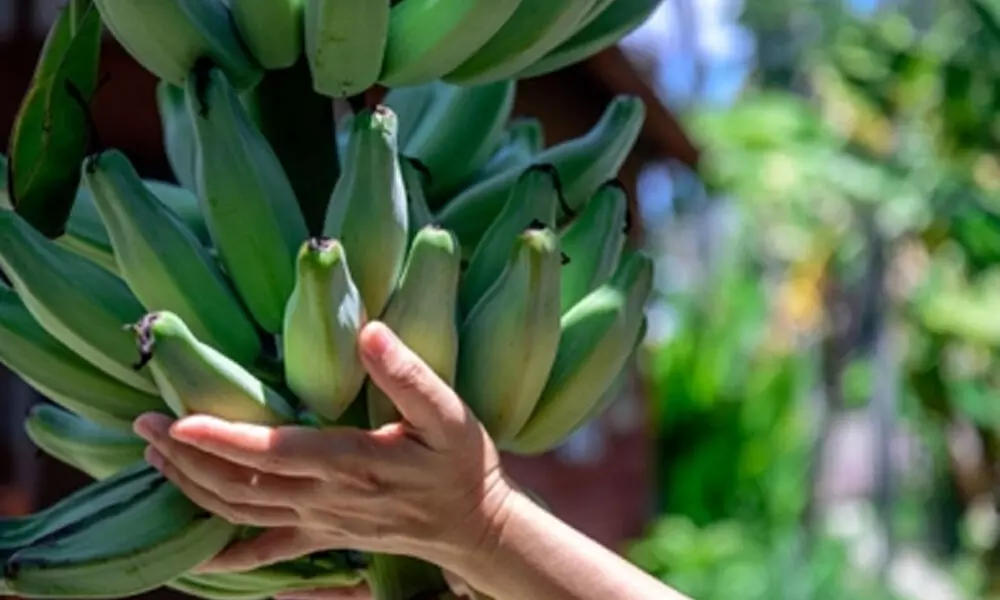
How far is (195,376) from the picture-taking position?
0.73 metres

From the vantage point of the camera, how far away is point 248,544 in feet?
2.64

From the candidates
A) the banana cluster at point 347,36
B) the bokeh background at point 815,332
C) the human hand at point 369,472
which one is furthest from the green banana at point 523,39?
the bokeh background at point 815,332

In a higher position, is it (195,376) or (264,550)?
(195,376)

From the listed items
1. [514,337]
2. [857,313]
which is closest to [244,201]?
[514,337]

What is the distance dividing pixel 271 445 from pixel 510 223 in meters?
0.20

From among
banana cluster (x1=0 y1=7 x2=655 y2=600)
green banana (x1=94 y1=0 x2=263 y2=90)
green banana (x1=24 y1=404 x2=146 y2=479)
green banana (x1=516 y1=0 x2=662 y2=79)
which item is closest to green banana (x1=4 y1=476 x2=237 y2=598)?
banana cluster (x1=0 y1=7 x2=655 y2=600)

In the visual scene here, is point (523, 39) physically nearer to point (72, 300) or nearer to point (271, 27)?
point (271, 27)

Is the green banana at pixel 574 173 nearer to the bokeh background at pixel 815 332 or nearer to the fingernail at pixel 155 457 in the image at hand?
the fingernail at pixel 155 457

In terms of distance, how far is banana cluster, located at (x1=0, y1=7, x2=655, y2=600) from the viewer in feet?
2.43

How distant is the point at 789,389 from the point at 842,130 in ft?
4.31

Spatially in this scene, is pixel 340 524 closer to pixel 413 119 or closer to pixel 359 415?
pixel 359 415

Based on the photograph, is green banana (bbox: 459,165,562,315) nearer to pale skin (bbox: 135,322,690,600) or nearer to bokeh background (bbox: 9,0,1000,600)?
pale skin (bbox: 135,322,690,600)

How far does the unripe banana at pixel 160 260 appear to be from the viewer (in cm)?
78

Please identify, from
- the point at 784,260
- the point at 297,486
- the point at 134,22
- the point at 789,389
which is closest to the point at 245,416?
the point at 297,486
